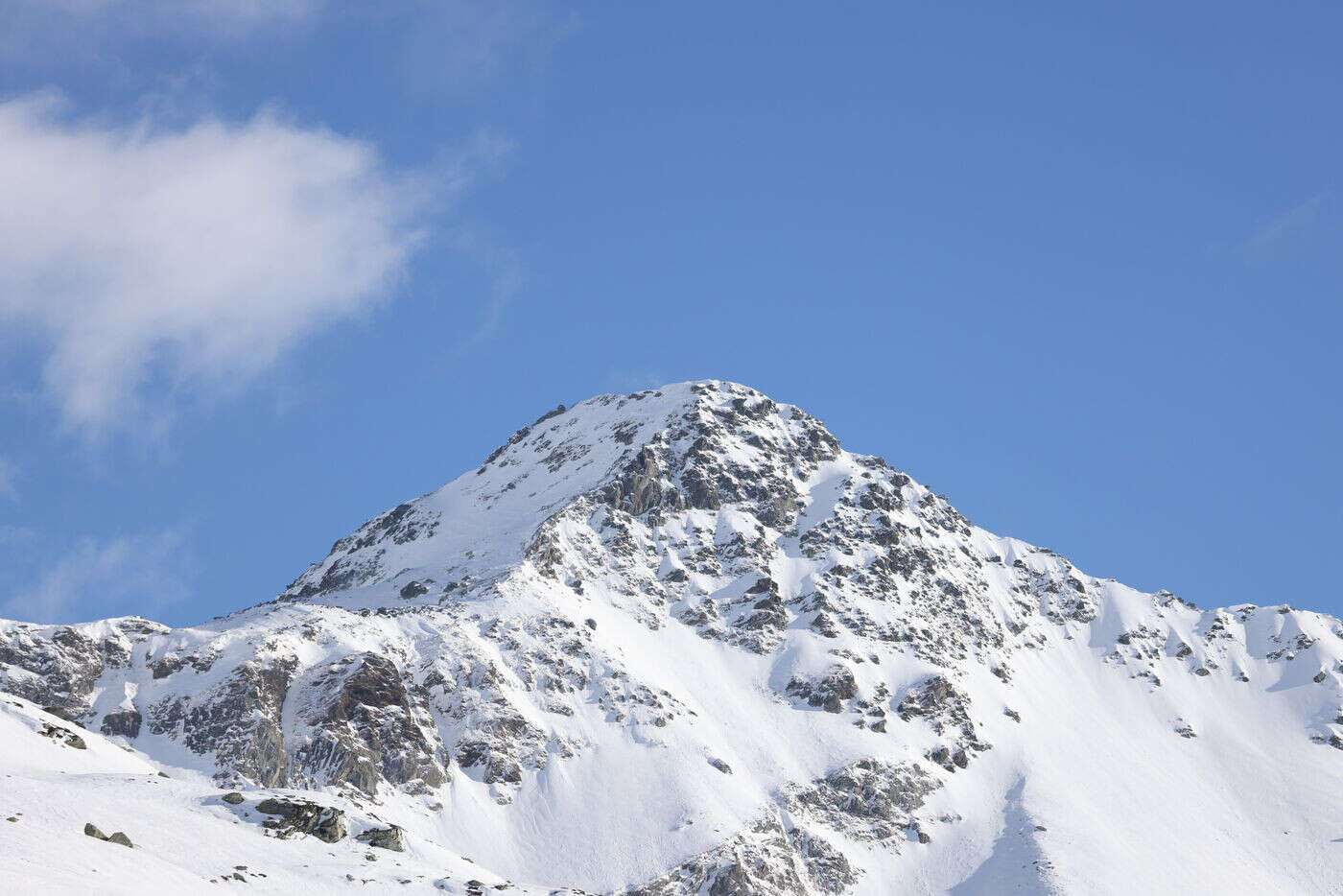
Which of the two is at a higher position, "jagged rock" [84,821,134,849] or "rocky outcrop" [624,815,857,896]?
"rocky outcrop" [624,815,857,896]

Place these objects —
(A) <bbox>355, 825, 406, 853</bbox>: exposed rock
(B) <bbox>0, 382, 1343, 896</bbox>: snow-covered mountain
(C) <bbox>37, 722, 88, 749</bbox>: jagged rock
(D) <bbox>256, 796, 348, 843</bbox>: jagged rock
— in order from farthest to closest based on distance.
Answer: (B) <bbox>0, 382, 1343, 896</bbox>: snow-covered mountain, (C) <bbox>37, 722, 88, 749</bbox>: jagged rock, (A) <bbox>355, 825, 406, 853</bbox>: exposed rock, (D) <bbox>256, 796, 348, 843</bbox>: jagged rock

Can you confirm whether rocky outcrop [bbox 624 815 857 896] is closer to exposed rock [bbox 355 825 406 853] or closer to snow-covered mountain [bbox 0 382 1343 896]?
snow-covered mountain [bbox 0 382 1343 896]

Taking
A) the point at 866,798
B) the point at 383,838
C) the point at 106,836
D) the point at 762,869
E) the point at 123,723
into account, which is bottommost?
the point at 106,836

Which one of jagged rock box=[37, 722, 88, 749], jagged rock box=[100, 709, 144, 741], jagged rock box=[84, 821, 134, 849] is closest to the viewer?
jagged rock box=[84, 821, 134, 849]

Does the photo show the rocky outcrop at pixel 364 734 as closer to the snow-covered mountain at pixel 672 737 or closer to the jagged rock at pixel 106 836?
the snow-covered mountain at pixel 672 737

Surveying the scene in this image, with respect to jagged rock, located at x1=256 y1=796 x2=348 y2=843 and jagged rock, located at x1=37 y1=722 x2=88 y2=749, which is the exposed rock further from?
jagged rock, located at x1=37 y1=722 x2=88 y2=749

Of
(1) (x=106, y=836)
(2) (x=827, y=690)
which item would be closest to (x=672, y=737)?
(2) (x=827, y=690)

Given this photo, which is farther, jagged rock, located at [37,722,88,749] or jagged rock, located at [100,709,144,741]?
jagged rock, located at [100,709,144,741]

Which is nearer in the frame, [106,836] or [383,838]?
[106,836]

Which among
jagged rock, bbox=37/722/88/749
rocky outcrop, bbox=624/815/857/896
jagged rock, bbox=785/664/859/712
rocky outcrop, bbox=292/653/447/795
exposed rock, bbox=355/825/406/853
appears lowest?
exposed rock, bbox=355/825/406/853

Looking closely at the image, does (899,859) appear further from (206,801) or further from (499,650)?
(206,801)

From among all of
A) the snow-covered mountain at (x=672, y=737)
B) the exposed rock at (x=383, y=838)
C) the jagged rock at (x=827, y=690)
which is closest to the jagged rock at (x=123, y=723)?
the snow-covered mountain at (x=672, y=737)

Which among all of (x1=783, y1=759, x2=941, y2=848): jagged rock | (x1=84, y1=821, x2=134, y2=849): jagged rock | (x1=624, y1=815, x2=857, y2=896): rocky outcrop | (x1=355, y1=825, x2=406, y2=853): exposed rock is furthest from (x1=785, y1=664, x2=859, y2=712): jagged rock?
(x1=84, y1=821, x2=134, y2=849): jagged rock

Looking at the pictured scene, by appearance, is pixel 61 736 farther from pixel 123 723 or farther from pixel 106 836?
pixel 123 723
